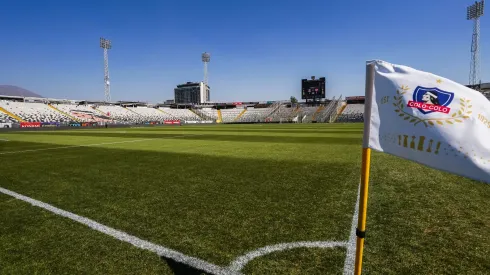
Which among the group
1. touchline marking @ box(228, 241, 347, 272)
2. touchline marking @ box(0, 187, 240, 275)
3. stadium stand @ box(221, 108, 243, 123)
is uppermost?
stadium stand @ box(221, 108, 243, 123)

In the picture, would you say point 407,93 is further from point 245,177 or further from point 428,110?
point 245,177

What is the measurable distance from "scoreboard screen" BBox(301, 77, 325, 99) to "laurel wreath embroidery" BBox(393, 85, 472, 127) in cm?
7398

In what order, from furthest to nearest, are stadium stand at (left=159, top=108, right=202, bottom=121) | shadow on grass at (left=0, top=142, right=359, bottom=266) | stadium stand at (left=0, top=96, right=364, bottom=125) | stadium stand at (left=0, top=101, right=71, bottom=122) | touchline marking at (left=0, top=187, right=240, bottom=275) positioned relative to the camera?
stadium stand at (left=159, top=108, right=202, bottom=121)
stadium stand at (left=0, top=96, right=364, bottom=125)
stadium stand at (left=0, top=101, right=71, bottom=122)
shadow on grass at (left=0, top=142, right=359, bottom=266)
touchline marking at (left=0, top=187, right=240, bottom=275)

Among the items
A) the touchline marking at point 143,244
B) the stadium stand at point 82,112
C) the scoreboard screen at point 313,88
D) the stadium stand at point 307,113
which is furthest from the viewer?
the stadium stand at point 307,113

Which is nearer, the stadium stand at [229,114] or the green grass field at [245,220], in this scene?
the green grass field at [245,220]

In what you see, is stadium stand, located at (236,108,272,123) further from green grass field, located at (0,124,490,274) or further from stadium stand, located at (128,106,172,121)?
green grass field, located at (0,124,490,274)

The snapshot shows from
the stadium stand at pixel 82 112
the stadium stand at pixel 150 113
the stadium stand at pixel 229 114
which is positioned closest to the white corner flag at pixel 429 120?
the stadium stand at pixel 82 112

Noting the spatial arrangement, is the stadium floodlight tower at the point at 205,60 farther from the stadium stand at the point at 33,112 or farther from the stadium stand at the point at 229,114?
the stadium stand at the point at 33,112

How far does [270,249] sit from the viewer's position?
10.8 ft

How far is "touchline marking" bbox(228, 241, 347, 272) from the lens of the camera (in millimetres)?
2957

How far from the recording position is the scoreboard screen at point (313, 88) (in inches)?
2862

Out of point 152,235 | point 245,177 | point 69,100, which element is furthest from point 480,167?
point 69,100

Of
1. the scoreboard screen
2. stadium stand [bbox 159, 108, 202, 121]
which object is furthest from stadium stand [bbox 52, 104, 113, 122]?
the scoreboard screen

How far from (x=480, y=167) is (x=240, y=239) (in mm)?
2697
